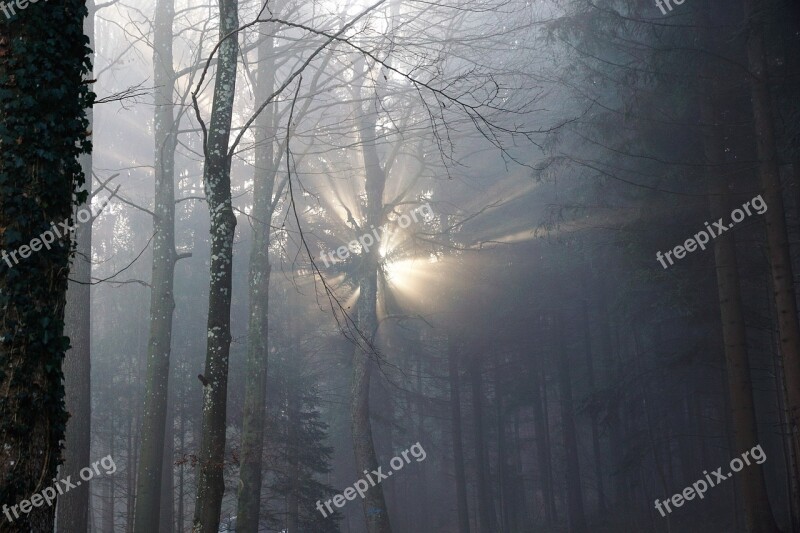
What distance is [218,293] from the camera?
601cm

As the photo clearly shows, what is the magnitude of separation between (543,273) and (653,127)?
12232mm

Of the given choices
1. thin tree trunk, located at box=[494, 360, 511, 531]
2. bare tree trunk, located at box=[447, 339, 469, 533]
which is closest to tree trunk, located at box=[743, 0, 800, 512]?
bare tree trunk, located at box=[447, 339, 469, 533]

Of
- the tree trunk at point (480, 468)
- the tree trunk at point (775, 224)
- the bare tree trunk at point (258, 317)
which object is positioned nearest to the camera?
the tree trunk at point (775, 224)

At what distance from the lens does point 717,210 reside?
11.7 metres

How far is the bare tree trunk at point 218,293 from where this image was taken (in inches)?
221

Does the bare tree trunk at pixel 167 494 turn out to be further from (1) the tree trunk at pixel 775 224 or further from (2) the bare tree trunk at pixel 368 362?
(1) the tree trunk at pixel 775 224

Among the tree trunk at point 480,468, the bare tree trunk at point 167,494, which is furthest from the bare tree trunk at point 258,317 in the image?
the tree trunk at point 480,468

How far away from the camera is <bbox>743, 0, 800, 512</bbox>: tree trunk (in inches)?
379

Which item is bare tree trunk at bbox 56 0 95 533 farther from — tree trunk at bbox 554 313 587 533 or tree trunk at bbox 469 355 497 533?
tree trunk at bbox 554 313 587 533

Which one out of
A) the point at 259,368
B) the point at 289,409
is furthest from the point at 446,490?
the point at 259,368

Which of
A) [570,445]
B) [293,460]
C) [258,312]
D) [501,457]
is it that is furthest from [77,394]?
[501,457]

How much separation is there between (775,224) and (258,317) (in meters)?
9.25

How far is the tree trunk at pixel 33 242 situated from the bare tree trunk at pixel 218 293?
6.52ft

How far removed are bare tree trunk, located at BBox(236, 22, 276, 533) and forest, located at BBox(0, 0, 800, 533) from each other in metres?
0.05
